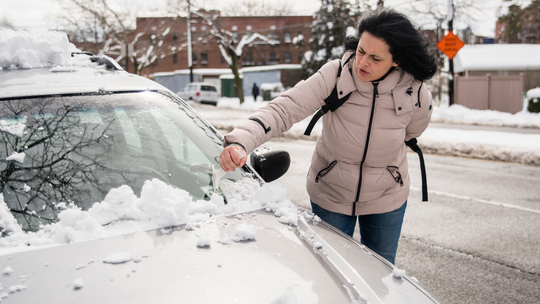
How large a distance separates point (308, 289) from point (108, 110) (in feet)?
4.49

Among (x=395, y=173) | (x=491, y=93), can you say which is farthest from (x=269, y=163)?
(x=491, y=93)

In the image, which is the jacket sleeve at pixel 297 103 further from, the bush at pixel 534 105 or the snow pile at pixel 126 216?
the bush at pixel 534 105

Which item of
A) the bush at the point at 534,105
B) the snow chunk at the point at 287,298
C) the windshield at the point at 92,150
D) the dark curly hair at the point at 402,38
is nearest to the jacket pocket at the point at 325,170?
the windshield at the point at 92,150

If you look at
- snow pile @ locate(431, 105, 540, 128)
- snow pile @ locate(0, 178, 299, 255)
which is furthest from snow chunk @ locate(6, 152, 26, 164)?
snow pile @ locate(431, 105, 540, 128)

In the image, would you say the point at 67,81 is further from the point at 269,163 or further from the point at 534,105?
the point at 534,105

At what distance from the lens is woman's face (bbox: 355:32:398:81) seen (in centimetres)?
206

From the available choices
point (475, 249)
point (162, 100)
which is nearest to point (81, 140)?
point (162, 100)

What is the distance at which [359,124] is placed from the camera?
2160mm

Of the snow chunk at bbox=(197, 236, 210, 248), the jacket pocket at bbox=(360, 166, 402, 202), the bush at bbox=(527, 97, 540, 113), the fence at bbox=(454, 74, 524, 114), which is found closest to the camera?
the snow chunk at bbox=(197, 236, 210, 248)

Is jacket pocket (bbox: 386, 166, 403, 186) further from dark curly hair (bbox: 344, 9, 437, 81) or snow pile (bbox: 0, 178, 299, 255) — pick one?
snow pile (bbox: 0, 178, 299, 255)

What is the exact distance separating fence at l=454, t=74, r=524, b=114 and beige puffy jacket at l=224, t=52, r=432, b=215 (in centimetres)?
1865

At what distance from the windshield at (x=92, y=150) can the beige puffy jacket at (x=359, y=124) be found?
429mm

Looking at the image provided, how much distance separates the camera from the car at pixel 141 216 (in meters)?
1.33

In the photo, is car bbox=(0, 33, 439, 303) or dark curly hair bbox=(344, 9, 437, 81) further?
dark curly hair bbox=(344, 9, 437, 81)
